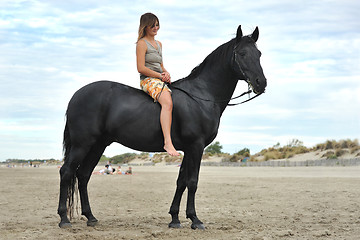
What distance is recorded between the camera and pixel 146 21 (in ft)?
23.1

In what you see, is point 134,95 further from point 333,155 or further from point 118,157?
point 118,157

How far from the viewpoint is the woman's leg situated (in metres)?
6.45

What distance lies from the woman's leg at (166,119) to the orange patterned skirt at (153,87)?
10cm

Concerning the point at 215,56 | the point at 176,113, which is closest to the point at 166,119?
the point at 176,113

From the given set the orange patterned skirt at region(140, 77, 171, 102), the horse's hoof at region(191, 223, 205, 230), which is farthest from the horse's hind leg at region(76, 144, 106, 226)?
the horse's hoof at region(191, 223, 205, 230)

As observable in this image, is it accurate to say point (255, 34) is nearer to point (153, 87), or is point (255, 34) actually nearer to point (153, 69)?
point (153, 69)

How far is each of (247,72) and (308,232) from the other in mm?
2571

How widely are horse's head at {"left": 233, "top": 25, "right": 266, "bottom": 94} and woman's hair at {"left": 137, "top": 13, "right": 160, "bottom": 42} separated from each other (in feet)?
4.54

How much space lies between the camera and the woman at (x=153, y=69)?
656 centimetres

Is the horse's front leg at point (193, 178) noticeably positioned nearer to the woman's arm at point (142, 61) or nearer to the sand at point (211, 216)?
the sand at point (211, 216)

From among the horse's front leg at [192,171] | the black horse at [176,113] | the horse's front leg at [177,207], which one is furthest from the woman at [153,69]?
the horse's front leg at [177,207]

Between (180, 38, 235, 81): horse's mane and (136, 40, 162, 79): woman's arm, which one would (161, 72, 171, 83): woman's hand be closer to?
(136, 40, 162, 79): woman's arm

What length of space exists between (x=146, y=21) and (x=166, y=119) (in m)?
1.71

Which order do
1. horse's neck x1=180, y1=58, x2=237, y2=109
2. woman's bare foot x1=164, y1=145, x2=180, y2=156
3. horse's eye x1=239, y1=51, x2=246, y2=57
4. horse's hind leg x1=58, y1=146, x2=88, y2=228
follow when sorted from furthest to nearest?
horse's neck x1=180, y1=58, x2=237, y2=109, horse's hind leg x1=58, y1=146, x2=88, y2=228, horse's eye x1=239, y1=51, x2=246, y2=57, woman's bare foot x1=164, y1=145, x2=180, y2=156
